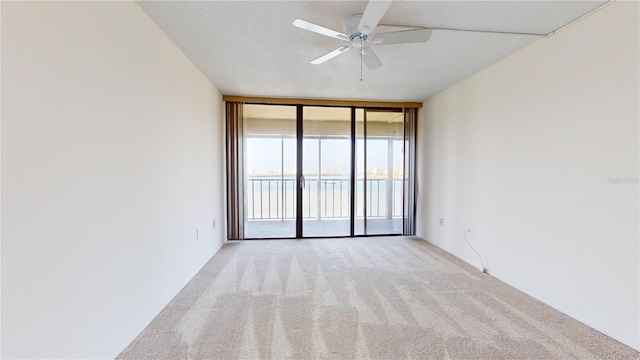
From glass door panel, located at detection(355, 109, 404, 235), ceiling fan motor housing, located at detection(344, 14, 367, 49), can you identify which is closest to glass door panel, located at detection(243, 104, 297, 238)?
glass door panel, located at detection(355, 109, 404, 235)

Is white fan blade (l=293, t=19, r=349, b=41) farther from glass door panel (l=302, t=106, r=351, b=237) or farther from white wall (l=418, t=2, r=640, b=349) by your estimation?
glass door panel (l=302, t=106, r=351, b=237)

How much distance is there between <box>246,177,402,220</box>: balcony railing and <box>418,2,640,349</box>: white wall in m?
1.61

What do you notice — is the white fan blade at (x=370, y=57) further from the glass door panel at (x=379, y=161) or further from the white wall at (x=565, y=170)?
the glass door panel at (x=379, y=161)

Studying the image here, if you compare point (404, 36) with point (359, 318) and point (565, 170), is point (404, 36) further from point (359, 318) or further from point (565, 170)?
point (359, 318)

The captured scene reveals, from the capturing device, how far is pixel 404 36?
194 cm

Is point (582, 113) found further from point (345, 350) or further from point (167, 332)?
point (167, 332)

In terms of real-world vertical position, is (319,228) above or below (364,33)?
below

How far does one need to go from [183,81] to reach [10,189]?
187 centimetres

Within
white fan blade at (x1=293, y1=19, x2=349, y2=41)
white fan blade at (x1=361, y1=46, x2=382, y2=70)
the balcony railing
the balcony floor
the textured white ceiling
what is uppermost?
the textured white ceiling

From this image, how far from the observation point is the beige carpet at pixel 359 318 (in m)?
1.67

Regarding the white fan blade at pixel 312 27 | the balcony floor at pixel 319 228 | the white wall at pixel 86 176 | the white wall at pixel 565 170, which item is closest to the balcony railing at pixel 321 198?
the balcony floor at pixel 319 228

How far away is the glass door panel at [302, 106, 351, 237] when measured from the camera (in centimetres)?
450

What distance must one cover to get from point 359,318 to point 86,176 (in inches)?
78.4

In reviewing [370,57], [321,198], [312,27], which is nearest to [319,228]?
[321,198]
